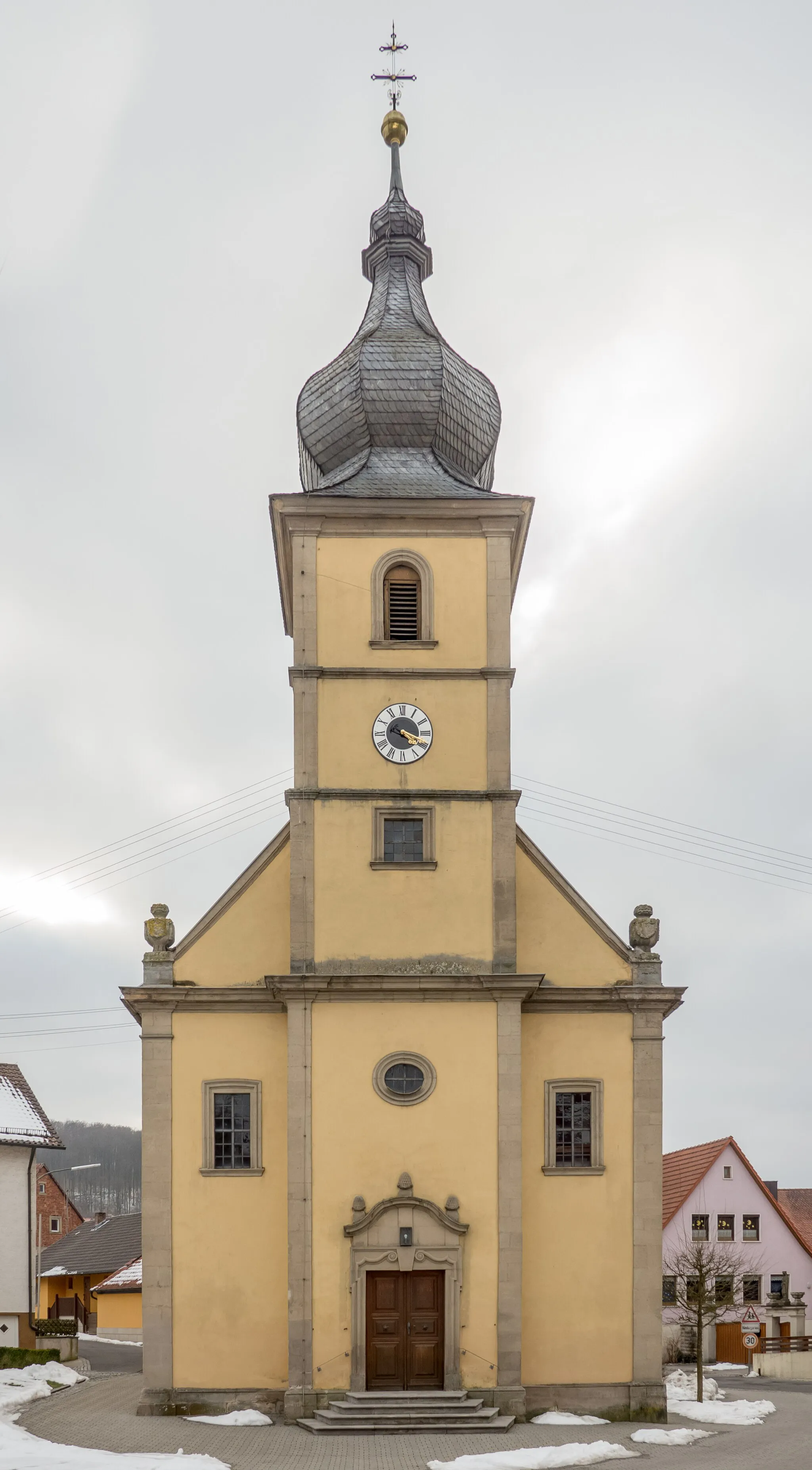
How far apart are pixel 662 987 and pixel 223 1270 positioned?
9184 mm

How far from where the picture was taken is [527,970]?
1171 inches

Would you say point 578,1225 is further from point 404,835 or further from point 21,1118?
point 21,1118

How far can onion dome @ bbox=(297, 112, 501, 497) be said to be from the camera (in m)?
31.6

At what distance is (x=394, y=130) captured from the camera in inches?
1471

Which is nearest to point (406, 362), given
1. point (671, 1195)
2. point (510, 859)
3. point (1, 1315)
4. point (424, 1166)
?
point (510, 859)

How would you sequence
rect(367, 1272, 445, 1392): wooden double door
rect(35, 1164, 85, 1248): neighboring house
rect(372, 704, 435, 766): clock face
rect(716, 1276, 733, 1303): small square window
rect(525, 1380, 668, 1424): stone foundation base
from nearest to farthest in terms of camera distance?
rect(367, 1272, 445, 1392): wooden double door → rect(525, 1380, 668, 1424): stone foundation base → rect(372, 704, 435, 766): clock face → rect(716, 1276, 733, 1303): small square window → rect(35, 1164, 85, 1248): neighboring house

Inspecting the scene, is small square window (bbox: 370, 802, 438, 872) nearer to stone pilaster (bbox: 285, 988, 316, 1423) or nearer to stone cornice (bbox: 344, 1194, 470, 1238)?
stone pilaster (bbox: 285, 988, 316, 1423)

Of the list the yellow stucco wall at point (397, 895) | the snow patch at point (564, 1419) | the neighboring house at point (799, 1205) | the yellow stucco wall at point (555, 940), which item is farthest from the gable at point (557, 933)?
the neighboring house at point (799, 1205)

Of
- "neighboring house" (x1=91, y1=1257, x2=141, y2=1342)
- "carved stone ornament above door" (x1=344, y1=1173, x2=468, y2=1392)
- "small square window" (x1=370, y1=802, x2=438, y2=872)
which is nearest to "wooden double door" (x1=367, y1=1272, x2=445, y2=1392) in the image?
"carved stone ornament above door" (x1=344, y1=1173, x2=468, y2=1392)

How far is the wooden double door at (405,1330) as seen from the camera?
1067 inches

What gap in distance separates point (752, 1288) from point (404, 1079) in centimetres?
3539

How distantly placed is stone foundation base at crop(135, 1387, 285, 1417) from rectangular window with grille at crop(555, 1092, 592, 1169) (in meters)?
6.28

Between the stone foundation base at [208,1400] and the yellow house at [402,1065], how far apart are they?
0.04 m

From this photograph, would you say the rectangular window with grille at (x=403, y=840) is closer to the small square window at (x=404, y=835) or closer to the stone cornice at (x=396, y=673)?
the small square window at (x=404, y=835)
